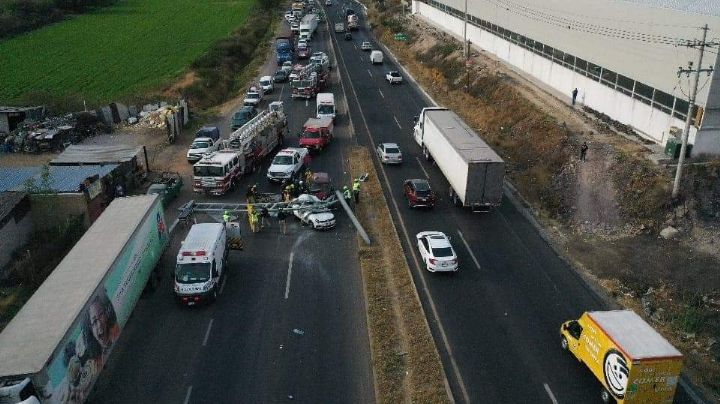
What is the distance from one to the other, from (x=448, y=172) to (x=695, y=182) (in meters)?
13.9

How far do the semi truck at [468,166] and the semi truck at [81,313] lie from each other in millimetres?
16982

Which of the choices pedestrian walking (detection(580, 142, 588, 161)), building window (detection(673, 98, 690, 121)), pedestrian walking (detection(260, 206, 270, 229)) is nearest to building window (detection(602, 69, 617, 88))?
pedestrian walking (detection(580, 142, 588, 161))

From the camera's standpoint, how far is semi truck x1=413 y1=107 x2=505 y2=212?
3141 cm

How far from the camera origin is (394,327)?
2270cm

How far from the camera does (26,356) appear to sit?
16.0 meters

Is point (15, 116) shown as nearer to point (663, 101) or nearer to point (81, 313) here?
point (81, 313)

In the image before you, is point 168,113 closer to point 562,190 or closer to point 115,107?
point 115,107

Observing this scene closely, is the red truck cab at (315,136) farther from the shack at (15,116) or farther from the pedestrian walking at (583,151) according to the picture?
the shack at (15,116)

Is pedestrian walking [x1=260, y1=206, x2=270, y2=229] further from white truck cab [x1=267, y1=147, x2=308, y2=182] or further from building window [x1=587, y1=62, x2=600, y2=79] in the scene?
building window [x1=587, y1=62, x2=600, y2=79]

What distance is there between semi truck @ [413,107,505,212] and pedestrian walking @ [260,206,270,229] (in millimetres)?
11426

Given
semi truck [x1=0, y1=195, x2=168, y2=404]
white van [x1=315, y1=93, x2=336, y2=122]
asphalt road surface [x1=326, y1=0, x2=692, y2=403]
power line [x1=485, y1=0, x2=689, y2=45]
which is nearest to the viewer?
semi truck [x1=0, y1=195, x2=168, y2=404]

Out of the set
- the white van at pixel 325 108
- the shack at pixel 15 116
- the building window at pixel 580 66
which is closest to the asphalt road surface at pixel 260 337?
the white van at pixel 325 108

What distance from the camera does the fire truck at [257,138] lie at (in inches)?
1558

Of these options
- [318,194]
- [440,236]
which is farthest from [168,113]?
[440,236]
